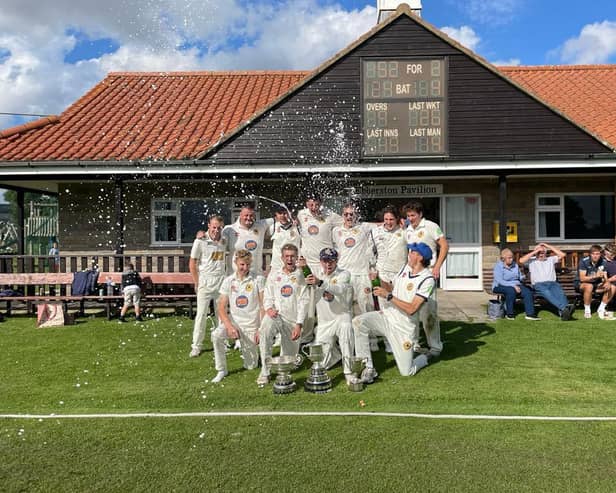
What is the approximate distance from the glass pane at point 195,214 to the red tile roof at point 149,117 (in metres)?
1.76

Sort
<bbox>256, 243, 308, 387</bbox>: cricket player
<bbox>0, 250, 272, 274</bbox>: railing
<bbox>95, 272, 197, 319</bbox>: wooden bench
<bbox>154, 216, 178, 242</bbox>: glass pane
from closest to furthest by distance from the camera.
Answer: <bbox>256, 243, 308, 387</bbox>: cricket player < <bbox>95, 272, 197, 319</bbox>: wooden bench < <bbox>0, 250, 272, 274</bbox>: railing < <bbox>154, 216, 178, 242</bbox>: glass pane

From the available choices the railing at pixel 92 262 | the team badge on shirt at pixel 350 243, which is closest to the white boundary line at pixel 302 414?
the team badge on shirt at pixel 350 243

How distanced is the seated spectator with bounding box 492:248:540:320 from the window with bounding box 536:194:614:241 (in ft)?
14.8

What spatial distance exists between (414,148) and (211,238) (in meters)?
6.16

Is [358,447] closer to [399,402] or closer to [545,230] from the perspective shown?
[399,402]

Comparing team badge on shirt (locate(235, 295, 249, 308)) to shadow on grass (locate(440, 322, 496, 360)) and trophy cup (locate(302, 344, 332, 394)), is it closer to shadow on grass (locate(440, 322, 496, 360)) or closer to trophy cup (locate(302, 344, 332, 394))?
trophy cup (locate(302, 344, 332, 394))

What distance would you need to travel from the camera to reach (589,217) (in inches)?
496

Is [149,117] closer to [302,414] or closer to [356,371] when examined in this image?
[356,371]

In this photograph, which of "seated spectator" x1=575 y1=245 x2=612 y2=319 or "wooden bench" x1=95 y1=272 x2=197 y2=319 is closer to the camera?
"seated spectator" x1=575 y1=245 x2=612 y2=319

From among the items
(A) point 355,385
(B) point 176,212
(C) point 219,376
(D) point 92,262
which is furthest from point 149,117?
(A) point 355,385

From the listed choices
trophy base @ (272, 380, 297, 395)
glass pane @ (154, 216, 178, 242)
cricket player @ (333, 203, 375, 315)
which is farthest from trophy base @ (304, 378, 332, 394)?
glass pane @ (154, 216, 178, 242)

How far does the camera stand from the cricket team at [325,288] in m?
5.34

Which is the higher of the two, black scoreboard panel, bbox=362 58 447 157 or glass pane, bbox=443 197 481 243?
black scoreboard panel, bbox=362 58 447 157

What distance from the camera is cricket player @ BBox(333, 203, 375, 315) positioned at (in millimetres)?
6191
